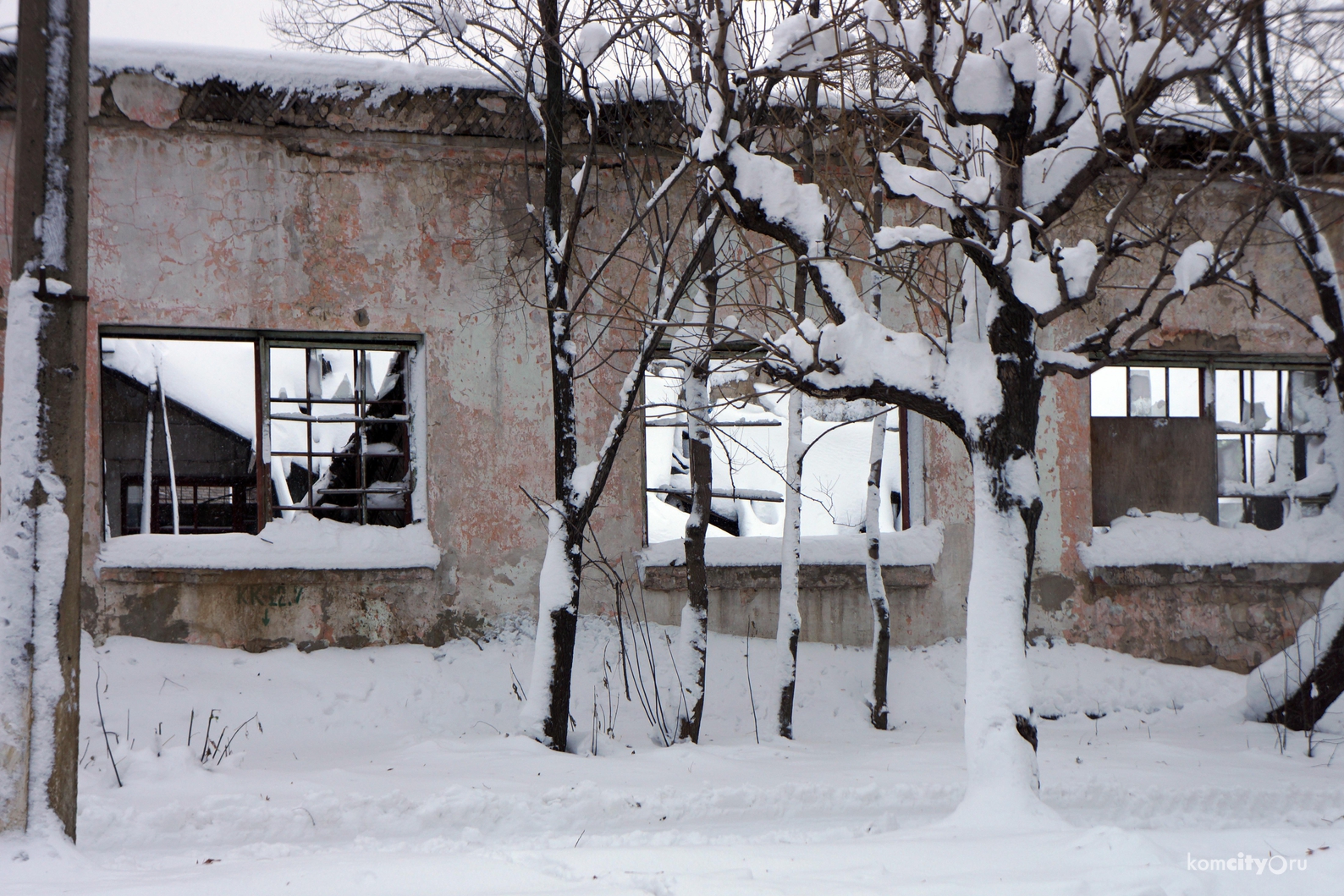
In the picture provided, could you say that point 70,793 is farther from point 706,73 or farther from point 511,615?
point 706,73

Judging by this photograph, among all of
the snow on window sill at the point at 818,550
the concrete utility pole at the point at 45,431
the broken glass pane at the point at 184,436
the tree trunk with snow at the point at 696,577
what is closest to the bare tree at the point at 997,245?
the tree trunk with snow at the point at 696,577

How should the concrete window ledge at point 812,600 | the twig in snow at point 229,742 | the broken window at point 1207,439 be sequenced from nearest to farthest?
the twig in snow at point 229,742
the concrete window ledge at point 812,600
the broken window at point 1207,439

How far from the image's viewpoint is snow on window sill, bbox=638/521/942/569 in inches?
280

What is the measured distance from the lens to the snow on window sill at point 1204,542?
783 cm

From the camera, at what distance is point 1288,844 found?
148 inches

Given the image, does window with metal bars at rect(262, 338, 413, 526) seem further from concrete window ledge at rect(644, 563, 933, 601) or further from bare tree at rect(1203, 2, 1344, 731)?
bare tree at rect(1203, 2, 1344, 731)

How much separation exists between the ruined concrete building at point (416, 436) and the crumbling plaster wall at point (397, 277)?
2 centimetres

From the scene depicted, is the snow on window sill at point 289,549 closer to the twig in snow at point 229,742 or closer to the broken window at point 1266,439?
the twig in snow at point 229,742

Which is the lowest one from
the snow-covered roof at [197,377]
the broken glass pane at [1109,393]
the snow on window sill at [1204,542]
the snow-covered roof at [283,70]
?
the snow on window sill at [1204,542]

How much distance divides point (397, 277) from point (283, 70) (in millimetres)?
1594

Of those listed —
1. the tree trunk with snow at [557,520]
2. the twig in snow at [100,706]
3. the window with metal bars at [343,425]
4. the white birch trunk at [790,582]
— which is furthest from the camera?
the window with metal bars at [343,425]

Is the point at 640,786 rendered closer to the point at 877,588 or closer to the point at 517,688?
the point at 517,688

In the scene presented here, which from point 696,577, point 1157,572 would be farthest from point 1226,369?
point 696,577

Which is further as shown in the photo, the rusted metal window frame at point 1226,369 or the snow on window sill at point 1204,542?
the rusted metal window frame at point 1226,369
